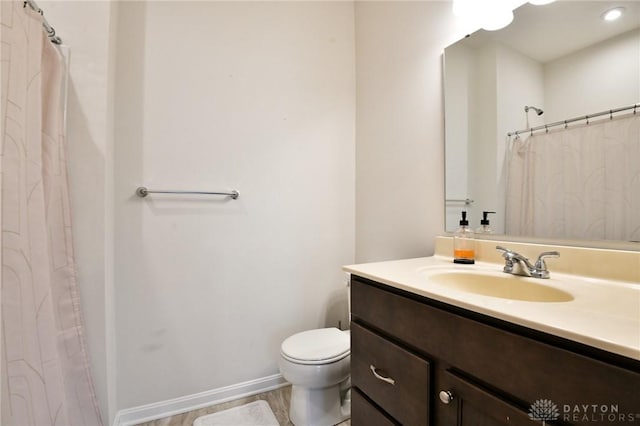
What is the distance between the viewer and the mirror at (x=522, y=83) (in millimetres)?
812

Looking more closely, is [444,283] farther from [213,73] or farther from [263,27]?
[263,27]

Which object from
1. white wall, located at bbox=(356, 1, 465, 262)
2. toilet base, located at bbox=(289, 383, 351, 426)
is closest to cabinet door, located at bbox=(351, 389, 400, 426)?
toilet base, located at bbox=(289, 383, 351, 426)

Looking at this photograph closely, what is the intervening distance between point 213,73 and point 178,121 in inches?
13.5

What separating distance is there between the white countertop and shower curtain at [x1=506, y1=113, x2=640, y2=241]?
168 mm

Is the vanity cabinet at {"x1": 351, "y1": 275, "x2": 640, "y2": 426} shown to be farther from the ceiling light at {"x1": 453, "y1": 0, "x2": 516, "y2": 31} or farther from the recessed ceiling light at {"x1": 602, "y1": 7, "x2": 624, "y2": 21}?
the ceiling light at {"x1": 453, "y1": 0, "x2": 516, "y2": 31}

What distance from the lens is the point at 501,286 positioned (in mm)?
901

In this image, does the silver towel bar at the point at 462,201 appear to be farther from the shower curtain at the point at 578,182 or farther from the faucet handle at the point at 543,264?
the faucet handle at the point at 543,264

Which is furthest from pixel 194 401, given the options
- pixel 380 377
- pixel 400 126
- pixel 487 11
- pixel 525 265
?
pixel 487 11

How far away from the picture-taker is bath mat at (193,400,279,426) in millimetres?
1347

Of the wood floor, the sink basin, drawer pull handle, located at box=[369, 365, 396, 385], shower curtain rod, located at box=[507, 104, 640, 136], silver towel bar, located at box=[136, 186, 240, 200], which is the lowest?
the wood floor

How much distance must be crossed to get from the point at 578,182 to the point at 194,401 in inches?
78.0

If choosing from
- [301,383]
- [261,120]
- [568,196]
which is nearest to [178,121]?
[261,120]

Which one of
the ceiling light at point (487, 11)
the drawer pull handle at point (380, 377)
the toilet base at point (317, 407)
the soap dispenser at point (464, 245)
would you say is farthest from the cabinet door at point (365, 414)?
the ceiling light at point (487, 11)
